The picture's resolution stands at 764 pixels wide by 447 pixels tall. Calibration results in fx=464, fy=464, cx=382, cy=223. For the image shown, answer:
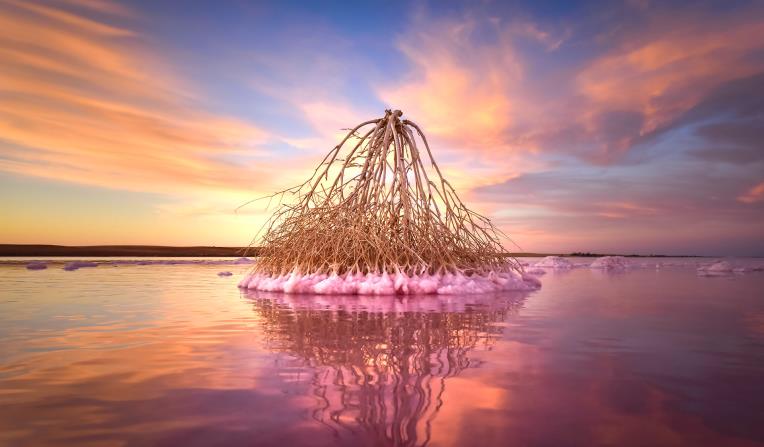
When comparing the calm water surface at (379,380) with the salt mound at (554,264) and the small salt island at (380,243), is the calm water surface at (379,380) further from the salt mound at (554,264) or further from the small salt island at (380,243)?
the salt mound at (554,264)

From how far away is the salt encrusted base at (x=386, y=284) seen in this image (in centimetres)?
567

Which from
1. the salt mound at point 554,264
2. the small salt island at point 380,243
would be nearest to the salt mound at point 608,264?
the salt mound at point 554,264

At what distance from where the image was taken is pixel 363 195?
7004mm

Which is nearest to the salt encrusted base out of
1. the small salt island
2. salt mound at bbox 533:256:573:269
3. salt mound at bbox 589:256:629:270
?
the small salt island

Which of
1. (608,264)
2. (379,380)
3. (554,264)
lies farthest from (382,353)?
(608,264)

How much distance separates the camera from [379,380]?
5.77 ft

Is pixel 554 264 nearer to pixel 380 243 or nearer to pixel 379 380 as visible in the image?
pixel 380 243

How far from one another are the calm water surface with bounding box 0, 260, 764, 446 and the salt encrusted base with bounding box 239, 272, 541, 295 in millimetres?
1967

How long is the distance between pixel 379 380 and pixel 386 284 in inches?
154

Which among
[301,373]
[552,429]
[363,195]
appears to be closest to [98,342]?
[301,373]

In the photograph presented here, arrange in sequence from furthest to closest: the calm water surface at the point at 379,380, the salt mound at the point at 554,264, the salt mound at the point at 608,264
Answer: the salt mound at the point at 608,264 → the salt mound at the point at 554,264 → the calm water surface at the point at 379,380

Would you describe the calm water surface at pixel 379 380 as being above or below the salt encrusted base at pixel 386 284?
below

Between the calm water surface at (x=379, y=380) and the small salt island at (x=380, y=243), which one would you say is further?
the small salt island at (x=380, y=243)

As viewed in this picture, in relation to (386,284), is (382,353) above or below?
below
